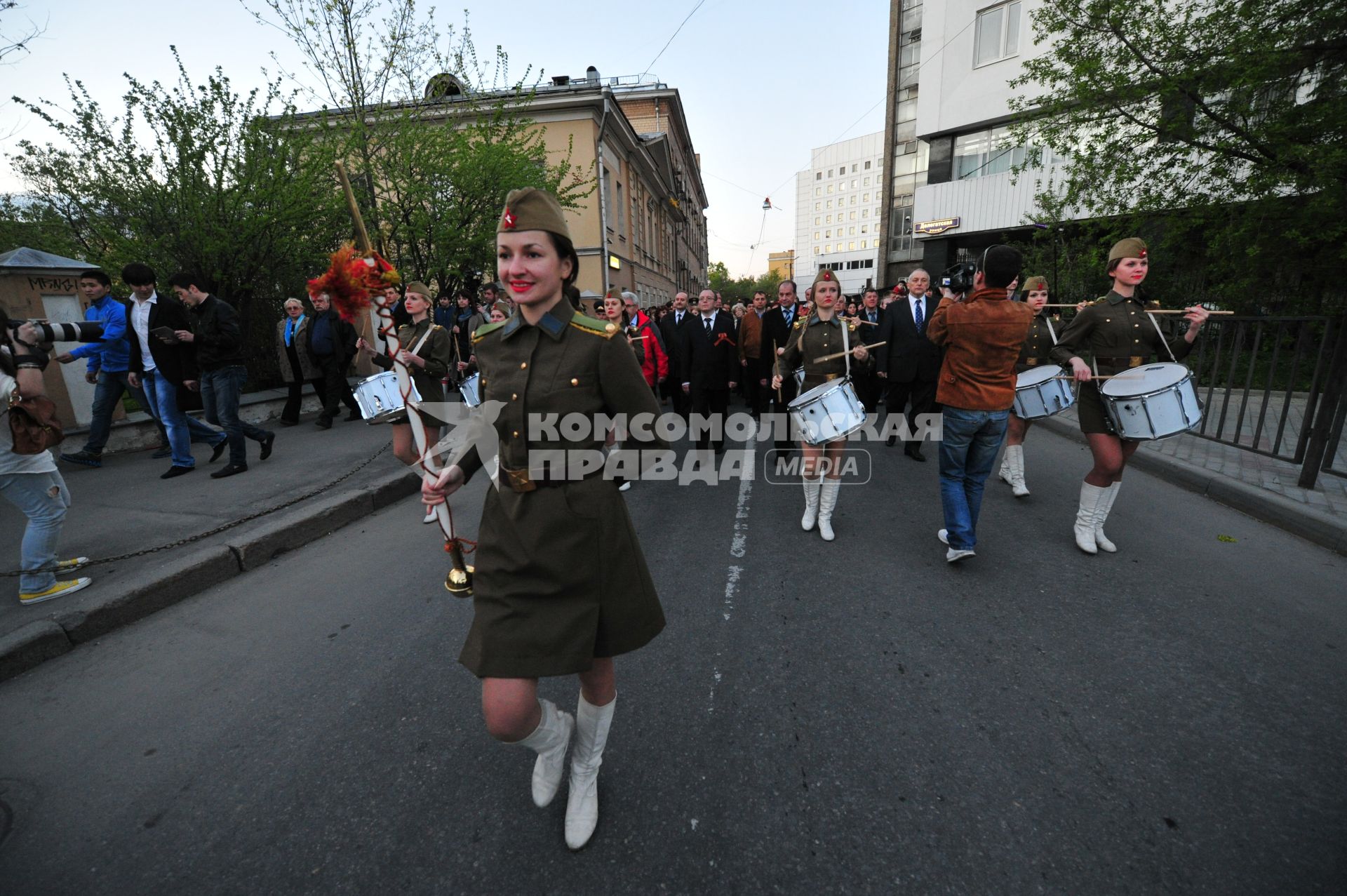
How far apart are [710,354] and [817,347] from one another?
9.49 feet

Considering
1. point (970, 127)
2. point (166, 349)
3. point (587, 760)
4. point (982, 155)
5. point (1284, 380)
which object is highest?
point (970, 127)

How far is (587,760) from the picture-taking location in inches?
85.6

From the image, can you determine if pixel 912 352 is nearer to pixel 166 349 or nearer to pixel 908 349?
pixel 908 349

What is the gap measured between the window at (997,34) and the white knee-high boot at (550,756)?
106ft

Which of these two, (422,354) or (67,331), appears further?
(422,354)

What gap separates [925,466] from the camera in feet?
24.0

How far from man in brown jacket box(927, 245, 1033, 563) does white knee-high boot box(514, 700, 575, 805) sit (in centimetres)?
317

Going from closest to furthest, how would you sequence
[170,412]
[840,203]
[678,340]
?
[170,412] < [678,340] < [840,203]

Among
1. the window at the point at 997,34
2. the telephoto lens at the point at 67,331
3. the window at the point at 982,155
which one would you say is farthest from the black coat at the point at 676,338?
the window at the point at 997,34

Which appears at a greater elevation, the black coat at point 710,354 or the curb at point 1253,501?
the black coat at point 710,354

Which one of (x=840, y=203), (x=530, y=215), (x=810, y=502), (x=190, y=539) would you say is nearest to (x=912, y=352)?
(x=810, y=502)

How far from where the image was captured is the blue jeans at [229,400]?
260 inches

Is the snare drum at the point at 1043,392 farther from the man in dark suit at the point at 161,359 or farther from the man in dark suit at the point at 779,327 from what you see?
the man in dark suit at the point at 161,359

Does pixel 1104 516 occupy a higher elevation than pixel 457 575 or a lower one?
lower
